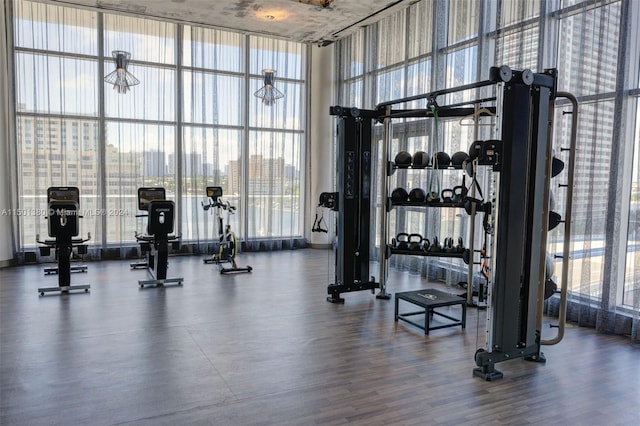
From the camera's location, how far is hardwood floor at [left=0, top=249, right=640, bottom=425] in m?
3.02

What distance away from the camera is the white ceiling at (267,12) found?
6.29 m

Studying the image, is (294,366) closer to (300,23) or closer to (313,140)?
(300,23)

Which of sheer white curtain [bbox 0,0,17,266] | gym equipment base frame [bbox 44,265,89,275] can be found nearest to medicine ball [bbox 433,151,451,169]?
gym equipment base frame [bbox 44,265,89,275]

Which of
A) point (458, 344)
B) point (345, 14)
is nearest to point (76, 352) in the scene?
point (458, 344)

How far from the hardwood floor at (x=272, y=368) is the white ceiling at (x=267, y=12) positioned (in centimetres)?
387

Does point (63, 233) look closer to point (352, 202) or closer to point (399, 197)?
point (352, 202)

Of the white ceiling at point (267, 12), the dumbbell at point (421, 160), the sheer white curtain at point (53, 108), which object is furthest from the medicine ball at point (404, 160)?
the sheer white curtain at point (53, 108)

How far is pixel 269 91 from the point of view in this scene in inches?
342

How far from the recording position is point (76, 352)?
398 cm

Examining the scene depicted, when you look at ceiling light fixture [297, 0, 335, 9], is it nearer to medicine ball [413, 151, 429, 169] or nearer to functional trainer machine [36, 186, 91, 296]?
medicine ball [413, 151, 429, 169]

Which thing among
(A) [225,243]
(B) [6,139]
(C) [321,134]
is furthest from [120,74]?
(C) [321,134]

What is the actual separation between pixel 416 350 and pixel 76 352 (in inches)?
115

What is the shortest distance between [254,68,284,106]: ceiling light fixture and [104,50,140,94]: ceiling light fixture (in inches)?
85.4

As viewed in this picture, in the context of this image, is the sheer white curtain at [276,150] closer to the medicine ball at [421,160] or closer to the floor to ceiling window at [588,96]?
the floor to ceiling window at [588,96]
